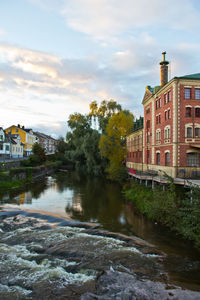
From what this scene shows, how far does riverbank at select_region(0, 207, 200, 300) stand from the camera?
26.5ft

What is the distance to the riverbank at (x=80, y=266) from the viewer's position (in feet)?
26.5

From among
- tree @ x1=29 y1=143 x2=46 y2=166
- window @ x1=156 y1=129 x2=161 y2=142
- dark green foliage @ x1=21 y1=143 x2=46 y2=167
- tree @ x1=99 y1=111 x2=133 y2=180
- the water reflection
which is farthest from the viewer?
tree @ x1=29 y1=143 x2=46 y2=166

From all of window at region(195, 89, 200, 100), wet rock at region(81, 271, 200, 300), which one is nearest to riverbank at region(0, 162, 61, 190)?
wet rock at region(81, 271, 200, 300)

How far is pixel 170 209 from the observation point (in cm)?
1558

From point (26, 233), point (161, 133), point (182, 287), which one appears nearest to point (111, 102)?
point (161, 133)

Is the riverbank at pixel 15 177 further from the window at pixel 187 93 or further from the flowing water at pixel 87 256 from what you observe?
the window at pixel 187 93

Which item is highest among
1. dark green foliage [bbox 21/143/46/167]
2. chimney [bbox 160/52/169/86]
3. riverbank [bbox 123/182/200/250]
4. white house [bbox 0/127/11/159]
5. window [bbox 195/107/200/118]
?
chimney [bbox 160/52/169/86]

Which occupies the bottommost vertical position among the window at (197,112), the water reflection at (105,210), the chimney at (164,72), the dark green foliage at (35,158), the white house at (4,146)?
the water reflection at (105,210)

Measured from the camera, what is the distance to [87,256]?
35.8 feet

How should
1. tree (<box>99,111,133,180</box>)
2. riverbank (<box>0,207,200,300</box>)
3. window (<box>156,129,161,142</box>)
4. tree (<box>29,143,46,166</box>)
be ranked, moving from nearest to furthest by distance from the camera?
riverbank (<box>0,207,200,300</box>) < window (<box>156,129,161,142</box>) < tree (<box>99,111,133,180</box>) < tree (<box>29,143,46,166</box>)

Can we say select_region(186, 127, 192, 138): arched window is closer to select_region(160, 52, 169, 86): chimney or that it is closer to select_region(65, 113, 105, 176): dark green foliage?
select_region(160, 52, 169, 86): chimney

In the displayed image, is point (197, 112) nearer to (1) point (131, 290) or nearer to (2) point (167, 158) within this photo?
(2) point (167, 158)

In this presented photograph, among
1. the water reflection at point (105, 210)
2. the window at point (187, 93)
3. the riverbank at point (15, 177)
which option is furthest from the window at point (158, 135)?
the riverbank at point (15, 177)

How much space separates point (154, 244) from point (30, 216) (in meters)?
10.6
